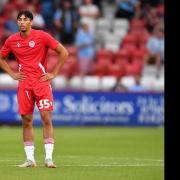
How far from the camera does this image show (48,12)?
29172 mm

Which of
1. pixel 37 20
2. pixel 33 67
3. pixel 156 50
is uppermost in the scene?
pixel 37 20

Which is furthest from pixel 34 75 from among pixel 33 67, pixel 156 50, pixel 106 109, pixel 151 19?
pixel 151 19

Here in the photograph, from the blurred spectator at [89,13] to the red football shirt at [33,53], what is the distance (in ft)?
54.0

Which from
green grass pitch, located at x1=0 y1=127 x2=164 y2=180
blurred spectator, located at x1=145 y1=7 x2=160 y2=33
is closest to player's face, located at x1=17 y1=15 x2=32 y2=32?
green grass pitch, located at x1=0 y1=127 x2=164 y2=180

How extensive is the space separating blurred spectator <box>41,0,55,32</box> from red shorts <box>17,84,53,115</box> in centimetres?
1578

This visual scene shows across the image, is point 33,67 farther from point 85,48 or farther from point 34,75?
point 85,48

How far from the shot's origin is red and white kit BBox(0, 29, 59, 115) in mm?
12734

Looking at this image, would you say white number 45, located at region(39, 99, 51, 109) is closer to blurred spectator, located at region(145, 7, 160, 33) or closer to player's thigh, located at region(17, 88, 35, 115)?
player's thigh, located at region(17, 88, 35, 115)

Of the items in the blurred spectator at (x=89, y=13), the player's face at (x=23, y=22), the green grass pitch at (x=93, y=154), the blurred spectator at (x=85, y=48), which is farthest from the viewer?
the blurred spectator at (x=89, y=13)

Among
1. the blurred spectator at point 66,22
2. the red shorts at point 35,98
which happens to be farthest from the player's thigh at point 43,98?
the blurred spectator at point 66,22

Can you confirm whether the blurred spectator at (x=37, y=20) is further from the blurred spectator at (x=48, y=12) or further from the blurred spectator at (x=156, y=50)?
the blurred spectator at (x=156, y=50)

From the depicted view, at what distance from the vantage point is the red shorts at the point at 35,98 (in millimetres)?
12727

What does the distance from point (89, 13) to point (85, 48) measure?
2.05 m
